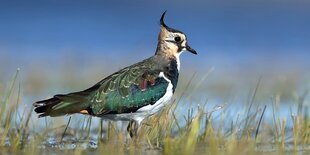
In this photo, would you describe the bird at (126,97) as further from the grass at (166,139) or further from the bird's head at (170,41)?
the bird's head at (170,41)

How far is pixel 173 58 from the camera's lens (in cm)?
1088

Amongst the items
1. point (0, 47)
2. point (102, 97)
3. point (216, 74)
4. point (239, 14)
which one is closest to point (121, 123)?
point (102, 97)

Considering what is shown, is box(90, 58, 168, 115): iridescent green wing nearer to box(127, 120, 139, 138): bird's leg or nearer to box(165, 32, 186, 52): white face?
box(127, 120, 139, 138): bird's leg

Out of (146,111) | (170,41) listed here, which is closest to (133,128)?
(146,111)

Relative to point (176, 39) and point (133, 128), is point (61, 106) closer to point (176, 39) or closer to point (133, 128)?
point (133, 128)

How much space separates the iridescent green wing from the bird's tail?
0.43 ft

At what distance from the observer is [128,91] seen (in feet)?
33.7

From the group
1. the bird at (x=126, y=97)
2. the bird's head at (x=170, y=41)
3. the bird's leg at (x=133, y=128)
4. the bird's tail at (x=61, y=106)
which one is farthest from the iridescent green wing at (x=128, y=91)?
the bird's head at (x=170, y=41)

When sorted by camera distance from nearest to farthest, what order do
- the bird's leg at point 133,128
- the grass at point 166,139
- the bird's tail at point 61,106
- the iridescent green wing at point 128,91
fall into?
1. the grass at point 166,139
2. the bird's tail at point 61,106
3. the iridescent green wing at point 128,91
4. the bird's leg at point 133,128

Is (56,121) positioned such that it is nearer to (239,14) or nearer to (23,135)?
(23,135)

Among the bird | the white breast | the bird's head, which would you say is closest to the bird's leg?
the bird

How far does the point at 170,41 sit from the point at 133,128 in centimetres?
112

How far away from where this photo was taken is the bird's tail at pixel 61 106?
9.98 meters

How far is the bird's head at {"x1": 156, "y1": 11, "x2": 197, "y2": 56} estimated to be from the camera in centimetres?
1091
